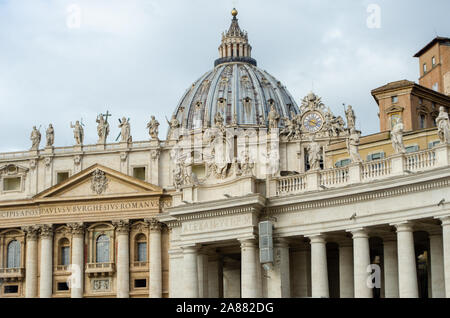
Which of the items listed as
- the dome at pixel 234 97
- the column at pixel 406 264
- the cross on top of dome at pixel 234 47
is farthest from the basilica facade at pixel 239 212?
the cross on top of dome at pixel 234 47

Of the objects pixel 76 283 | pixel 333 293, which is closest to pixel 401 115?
pixel 333 293

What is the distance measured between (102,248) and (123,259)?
2662 millimetres

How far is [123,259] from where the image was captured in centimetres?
8281

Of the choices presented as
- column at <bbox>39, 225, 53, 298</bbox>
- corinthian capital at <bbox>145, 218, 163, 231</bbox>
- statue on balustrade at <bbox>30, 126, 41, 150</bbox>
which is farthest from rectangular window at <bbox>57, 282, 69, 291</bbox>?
statue on balustrade at <bbox>30, 126, 41, 150</bbox>

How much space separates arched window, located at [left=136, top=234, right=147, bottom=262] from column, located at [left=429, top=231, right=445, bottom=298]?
139ft

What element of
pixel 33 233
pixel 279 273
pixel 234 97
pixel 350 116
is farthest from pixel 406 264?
pixel 234 97

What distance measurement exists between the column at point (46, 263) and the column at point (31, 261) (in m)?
0.81

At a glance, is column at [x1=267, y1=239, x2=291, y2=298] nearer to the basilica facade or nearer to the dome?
the basilica facade

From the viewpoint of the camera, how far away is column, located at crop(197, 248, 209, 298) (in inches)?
2015

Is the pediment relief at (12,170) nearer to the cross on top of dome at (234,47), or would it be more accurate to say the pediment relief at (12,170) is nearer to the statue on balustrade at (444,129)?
the statue on balustrade at (444,129)

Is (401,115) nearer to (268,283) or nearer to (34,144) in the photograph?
(268,283)

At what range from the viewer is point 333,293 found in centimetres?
5203

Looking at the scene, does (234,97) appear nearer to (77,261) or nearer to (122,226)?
(122,226)
